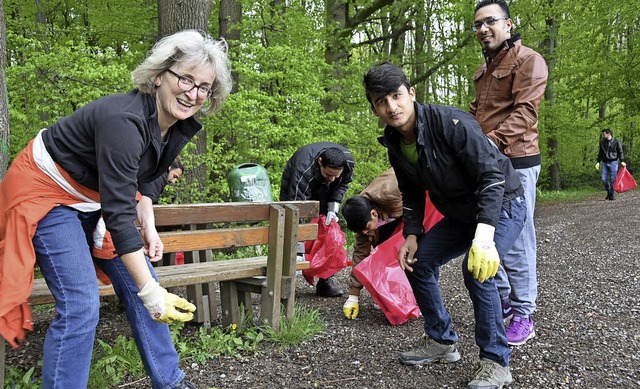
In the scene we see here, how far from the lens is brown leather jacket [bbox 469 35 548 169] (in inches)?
137

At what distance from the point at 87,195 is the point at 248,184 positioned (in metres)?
4.78

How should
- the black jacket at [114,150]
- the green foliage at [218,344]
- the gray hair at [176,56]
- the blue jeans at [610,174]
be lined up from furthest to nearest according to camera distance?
1. the blue jeans at [610,174]
2. the green foliage at [218,344]
3. the gray hair at [176,56]
4. the black jacket at [114,150]

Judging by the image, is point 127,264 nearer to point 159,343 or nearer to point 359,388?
point 159,343

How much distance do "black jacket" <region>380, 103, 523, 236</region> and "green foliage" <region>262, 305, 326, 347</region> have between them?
1.35 m

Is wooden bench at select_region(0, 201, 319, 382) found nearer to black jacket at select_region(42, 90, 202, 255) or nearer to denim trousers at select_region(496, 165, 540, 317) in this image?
black jacket at select_region(42, 90, 202, 255)

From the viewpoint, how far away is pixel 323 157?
5.05 metres

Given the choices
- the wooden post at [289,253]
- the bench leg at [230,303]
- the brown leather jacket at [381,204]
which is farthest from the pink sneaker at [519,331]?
the bench leg at [230,303]

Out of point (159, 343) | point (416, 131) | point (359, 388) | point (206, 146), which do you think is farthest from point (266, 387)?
point (206, 146)

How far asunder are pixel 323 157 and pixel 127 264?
9.93 feet

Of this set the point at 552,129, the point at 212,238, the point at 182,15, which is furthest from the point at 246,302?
the point at 552,129

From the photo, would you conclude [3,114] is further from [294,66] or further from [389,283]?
[294,66]

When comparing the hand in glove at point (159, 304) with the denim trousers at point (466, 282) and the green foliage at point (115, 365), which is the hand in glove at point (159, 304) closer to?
the green foliage at point (115, 365)

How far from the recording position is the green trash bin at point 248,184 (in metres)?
7.14

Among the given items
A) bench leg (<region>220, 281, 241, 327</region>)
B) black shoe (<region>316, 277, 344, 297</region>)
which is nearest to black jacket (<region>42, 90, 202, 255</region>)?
bench leg (<region>220, 281, 241, 327</region>)
